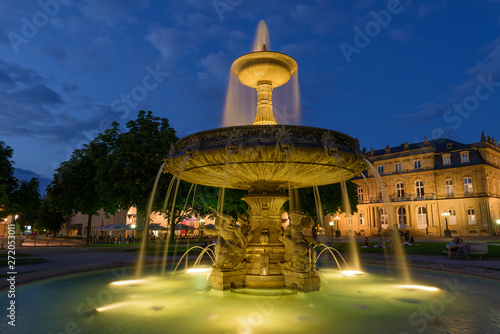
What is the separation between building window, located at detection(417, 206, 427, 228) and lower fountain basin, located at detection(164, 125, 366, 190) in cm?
5633

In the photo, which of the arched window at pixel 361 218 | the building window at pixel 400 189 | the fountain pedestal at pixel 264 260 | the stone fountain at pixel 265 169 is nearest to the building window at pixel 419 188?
the building window at pixel 400 189

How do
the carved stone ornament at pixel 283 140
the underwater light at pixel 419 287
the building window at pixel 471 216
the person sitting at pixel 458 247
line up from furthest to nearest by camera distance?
the building window at pixel 471 216 → the person sitting at pixel 458 247 → the underwater light at pixel 419 287 → the carved stone ornament at pixel 283 140

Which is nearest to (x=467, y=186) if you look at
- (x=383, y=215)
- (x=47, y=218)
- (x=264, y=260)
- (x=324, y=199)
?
(x=383, y=215)

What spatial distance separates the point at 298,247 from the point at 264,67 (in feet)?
17.1

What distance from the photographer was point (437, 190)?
5691cm

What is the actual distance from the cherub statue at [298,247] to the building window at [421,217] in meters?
57.3

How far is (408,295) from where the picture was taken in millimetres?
6816

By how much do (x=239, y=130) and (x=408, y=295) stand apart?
504 centimetres

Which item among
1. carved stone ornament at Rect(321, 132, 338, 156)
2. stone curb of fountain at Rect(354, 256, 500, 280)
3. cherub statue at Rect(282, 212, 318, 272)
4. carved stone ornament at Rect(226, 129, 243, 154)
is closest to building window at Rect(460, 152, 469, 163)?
stone curb of fountain at Rect(354, 256, 500, 280)

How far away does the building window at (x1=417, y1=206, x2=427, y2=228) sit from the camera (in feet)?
187

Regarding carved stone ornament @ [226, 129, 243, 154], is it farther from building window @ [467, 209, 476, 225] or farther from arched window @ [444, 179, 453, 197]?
Answer: arched window @ [444, 179, 453, 197]

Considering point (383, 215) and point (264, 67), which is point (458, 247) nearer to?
point (264, 67)

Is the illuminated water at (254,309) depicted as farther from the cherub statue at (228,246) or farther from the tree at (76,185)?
the tree at (76,185)

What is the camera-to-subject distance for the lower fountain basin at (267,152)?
701 centimetres
